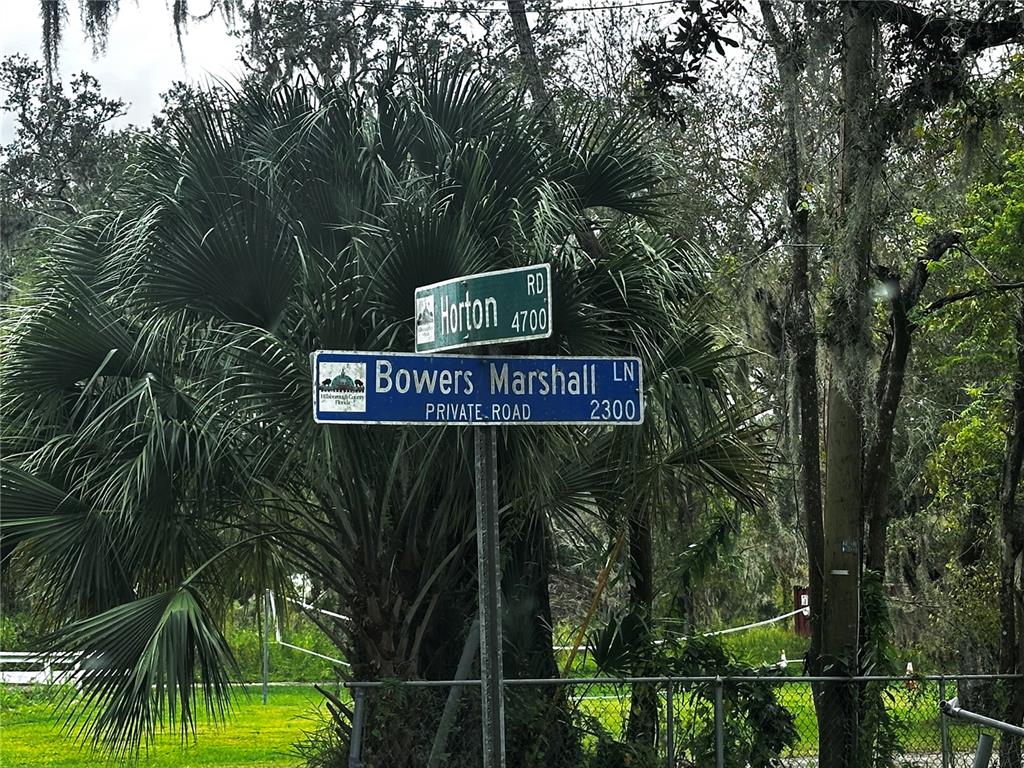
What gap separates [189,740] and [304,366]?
10.7 meters

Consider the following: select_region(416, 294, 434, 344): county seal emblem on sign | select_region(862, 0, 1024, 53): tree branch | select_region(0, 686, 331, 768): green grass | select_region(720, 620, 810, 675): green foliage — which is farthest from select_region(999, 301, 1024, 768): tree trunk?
select_region(720, 620, 810, 675): green foliage

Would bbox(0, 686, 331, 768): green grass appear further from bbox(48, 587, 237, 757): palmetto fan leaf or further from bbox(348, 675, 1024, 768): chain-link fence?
bbox(48, 587, 237, 757): palmetto fan leaf

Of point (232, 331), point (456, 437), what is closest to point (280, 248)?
point (232, 331)

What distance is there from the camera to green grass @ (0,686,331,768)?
14.6 m

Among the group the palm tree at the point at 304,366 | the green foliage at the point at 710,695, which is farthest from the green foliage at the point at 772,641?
the palm tree at the point at 304,366

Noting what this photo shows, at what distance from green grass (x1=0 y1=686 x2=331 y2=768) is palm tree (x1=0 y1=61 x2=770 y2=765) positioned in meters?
2.09

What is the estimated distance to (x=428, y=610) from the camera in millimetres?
9617

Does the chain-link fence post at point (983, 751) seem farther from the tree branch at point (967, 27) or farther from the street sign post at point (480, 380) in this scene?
the tree branch at point (967, 27)

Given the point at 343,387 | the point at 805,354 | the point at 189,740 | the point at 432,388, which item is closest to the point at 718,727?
the point at 805,354

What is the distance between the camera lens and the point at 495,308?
178 inches

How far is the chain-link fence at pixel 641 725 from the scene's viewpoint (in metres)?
8.89

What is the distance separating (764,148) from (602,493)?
730 centimetres

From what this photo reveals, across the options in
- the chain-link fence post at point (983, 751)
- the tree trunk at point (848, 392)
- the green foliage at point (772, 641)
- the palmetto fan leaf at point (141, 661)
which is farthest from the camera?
the green foliage at point (772, 641)

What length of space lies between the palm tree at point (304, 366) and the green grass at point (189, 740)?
209 centimetres
